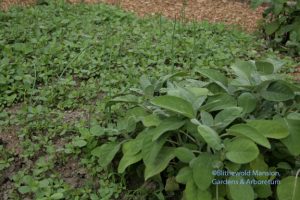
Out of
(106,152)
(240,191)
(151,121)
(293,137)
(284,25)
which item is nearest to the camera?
(240,191)

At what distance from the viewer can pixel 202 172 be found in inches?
69.5

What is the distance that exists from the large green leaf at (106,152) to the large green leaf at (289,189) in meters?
0.79

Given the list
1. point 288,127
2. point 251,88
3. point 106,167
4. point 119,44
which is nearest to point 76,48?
point 119,44

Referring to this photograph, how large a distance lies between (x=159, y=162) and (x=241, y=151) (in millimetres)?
375

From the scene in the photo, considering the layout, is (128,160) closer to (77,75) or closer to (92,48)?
(77,75)

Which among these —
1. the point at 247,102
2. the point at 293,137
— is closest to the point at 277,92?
the point at 247,102

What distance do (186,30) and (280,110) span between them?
2.03 m

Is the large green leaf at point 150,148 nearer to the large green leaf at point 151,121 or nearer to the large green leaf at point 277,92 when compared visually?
the large green leaf at point 151,121

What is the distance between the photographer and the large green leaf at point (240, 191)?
1713 millimetres

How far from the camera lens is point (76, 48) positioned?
3.41m

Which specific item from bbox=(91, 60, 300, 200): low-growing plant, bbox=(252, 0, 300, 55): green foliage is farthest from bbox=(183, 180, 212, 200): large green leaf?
bbox=(252, 0, 300, 55): green foliage

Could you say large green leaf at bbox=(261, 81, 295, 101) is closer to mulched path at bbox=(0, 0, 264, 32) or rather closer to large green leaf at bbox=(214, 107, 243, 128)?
large green leaf at bbox=(214, 107, 243, 128)

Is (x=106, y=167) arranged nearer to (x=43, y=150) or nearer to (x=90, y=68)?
(x=43, y=150)

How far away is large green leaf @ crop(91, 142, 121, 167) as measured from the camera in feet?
6.95
